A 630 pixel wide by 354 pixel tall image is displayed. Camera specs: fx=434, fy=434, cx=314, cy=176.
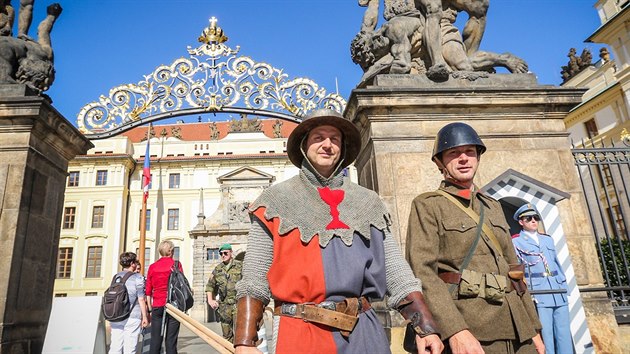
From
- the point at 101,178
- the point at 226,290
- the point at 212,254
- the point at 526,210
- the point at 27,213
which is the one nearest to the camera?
the point at 526,210

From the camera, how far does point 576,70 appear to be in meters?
28.5

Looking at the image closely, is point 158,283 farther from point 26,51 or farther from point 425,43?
point 425,43

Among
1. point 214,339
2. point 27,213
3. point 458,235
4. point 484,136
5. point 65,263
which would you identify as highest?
point 65,263

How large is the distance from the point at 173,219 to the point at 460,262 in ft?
126

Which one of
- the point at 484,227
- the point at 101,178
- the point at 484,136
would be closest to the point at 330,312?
the point at 484,227

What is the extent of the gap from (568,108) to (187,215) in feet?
118

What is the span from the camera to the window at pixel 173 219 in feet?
125

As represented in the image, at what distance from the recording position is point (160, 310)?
6.44 m

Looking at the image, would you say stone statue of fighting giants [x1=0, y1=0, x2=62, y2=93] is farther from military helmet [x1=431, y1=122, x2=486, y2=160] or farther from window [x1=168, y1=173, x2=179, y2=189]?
window [x1=168, y1=173, x2=179, y2=189]

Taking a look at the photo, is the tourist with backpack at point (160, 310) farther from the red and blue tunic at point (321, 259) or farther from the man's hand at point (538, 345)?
the man's hand at point (538, 345)

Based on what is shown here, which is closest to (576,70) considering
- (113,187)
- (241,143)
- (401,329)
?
(241,143)

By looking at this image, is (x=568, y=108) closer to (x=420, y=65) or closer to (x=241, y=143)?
(x=420, y=65)

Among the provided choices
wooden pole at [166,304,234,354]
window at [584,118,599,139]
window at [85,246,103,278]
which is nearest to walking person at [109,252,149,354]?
wooden pole at [166,304,234,354]

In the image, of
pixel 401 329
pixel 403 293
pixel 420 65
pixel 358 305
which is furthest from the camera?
pixel 420 65
